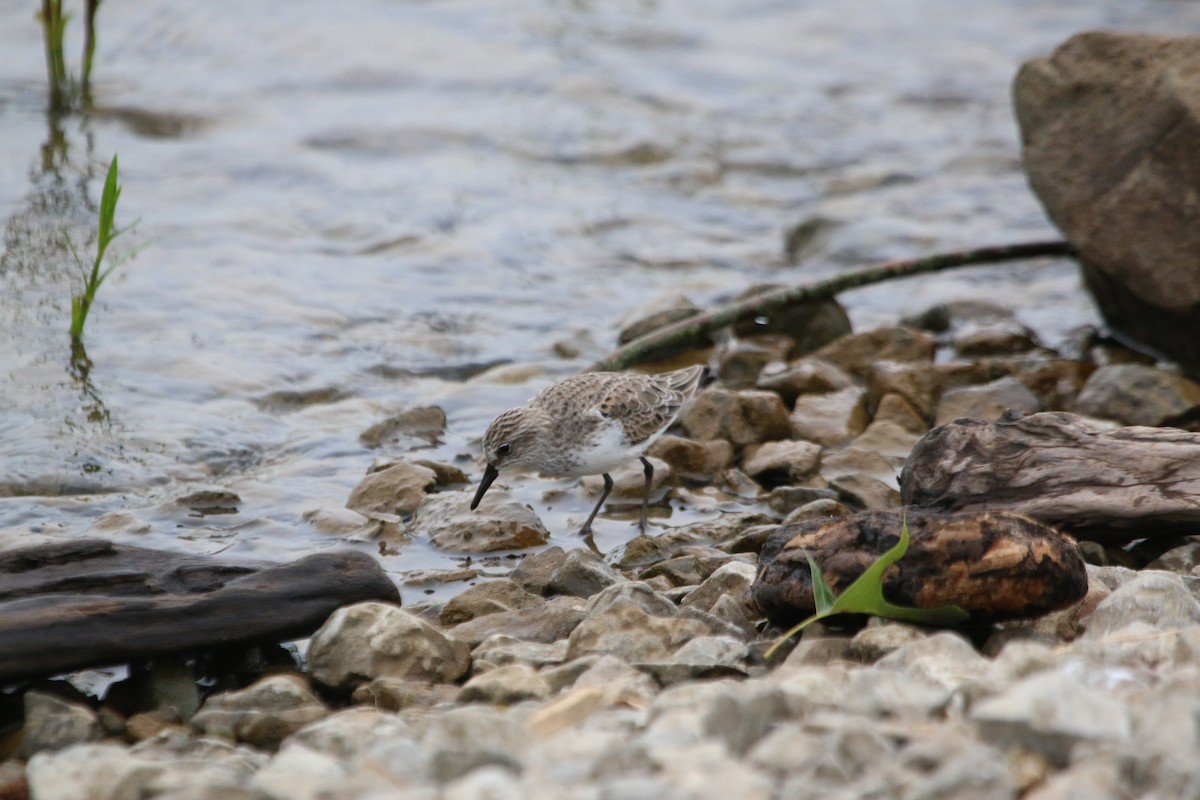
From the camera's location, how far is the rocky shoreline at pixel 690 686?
3.22 m

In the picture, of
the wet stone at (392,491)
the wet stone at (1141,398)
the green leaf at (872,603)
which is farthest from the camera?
the wet stone at (1141,398)

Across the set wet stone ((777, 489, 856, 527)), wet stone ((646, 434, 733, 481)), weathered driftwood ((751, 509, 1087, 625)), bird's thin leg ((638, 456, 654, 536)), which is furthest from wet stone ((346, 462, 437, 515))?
weathered driftwood ((751, 509, 1087, 625))

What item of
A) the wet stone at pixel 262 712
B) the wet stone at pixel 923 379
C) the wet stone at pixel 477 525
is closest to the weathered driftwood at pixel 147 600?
the wet stone at pixel 262 712

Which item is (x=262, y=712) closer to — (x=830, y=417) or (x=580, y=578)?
(x=580, y=578)

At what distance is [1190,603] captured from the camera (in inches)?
184

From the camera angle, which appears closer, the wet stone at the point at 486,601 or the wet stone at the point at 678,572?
the wet stone at the point at 486,601

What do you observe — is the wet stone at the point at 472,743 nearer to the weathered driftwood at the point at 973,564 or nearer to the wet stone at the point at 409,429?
the weathered driftwood at the point at 973,564

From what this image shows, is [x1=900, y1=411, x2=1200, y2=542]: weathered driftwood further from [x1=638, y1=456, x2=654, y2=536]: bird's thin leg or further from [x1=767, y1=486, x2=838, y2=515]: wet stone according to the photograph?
[x1=638, y1=456, x2=654, y2=536]: bird's thin leg

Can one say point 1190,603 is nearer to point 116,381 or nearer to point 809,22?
point 116,381

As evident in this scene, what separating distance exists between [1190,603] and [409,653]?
271 cm

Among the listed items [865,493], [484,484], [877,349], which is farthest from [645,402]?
[877,349]

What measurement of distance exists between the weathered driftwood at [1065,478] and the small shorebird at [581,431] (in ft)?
5.80

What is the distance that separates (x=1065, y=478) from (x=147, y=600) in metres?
3.61

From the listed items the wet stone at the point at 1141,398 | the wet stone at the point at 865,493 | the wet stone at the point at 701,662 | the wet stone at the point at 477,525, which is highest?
the wet stone at the point at 701,662
